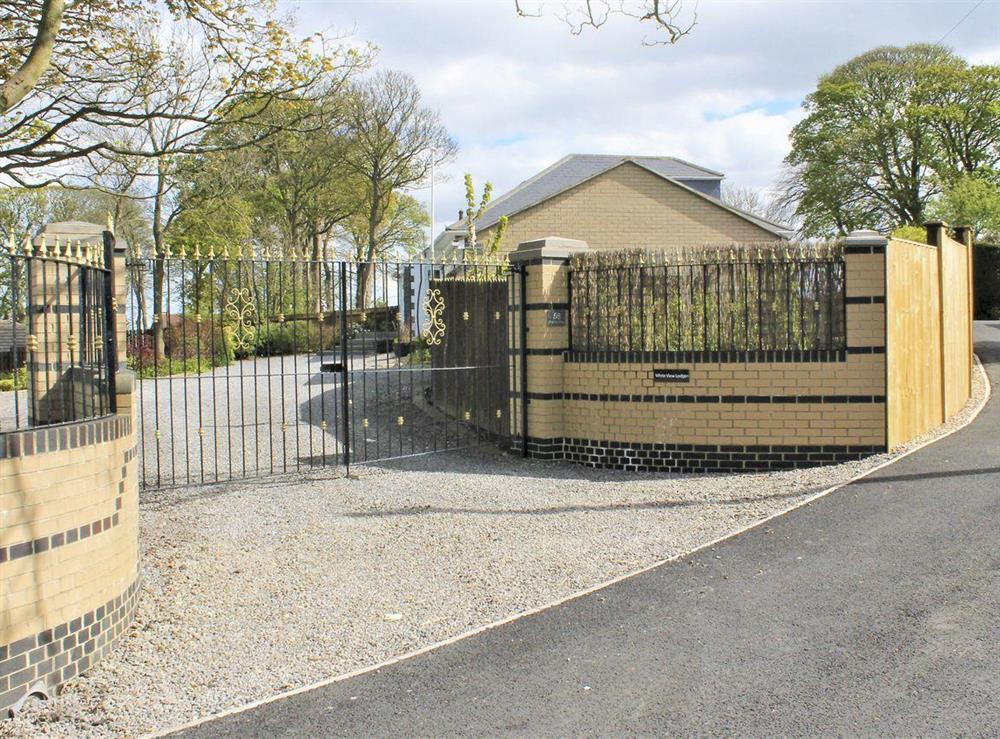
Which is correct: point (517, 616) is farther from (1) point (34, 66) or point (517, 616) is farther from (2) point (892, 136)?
(2) point (892, 136)

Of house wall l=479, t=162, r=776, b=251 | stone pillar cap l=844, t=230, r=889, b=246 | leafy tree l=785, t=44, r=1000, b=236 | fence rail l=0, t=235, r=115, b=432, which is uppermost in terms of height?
leafy tree l=785, t=44, r=1000, b=236

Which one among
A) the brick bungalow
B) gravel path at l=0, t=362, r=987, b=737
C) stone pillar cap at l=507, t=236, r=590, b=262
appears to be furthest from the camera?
the brick bungalow

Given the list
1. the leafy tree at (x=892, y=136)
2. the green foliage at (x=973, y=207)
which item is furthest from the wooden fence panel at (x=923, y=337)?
the leafy tree at (x=892, y=136)

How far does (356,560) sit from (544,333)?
4.78 m

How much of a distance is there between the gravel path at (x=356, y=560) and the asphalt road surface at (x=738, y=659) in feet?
1.27

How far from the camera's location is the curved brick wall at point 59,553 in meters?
4.51

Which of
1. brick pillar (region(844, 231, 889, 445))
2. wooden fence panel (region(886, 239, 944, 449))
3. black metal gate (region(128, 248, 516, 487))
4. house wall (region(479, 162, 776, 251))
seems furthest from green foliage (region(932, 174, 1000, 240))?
brick pillar (region(844, 231, 889, 445))

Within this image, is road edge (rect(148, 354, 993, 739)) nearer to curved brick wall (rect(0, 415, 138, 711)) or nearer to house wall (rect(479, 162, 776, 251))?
curved brick wall (rect(0, 415, 138, 711))

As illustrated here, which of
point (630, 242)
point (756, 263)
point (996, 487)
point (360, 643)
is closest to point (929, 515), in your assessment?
point (996, 487)

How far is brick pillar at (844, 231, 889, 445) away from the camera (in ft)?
31.9

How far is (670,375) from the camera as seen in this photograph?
10367 mm

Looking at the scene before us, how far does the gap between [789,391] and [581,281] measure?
2.73 metres

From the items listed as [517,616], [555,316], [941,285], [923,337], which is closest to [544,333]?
[555,316]

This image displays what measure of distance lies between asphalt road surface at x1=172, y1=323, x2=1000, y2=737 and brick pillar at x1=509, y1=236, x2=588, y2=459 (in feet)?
14.2
